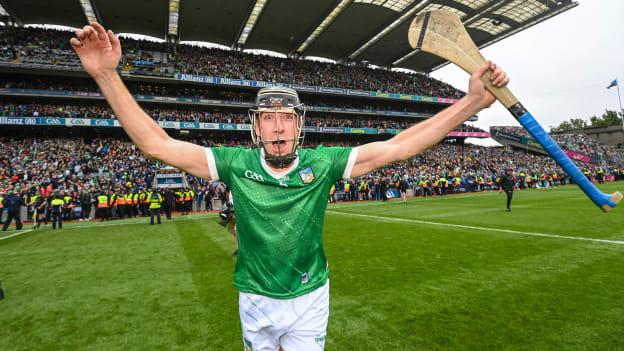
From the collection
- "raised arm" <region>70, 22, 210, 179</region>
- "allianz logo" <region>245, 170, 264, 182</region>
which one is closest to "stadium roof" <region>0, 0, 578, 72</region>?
"allianz logo" <region>245, 170, 264, 182</region>

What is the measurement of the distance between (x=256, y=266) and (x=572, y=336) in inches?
158

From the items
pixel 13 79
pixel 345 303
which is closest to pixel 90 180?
pixel 13 79

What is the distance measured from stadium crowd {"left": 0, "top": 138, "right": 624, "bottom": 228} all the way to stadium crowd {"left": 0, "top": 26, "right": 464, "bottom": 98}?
8834mm

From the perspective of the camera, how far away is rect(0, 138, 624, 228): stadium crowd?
68.2 ft

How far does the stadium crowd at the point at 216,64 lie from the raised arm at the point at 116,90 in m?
40.2

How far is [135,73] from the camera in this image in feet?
118

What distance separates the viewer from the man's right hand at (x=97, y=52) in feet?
5.24

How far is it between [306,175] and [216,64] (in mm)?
45686

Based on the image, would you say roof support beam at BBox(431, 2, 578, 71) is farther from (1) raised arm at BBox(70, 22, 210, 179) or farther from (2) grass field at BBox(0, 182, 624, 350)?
(1) raised arm at BBox(70, 22, 210, 179)

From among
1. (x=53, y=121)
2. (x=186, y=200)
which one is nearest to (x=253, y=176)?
(x=186, y=200)

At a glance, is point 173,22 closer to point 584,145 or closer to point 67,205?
point 67,205

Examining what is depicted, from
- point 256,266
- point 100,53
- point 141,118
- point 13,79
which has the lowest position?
point 256,266

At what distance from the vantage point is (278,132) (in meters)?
1.92

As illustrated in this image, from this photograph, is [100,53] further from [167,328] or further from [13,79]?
[13,79]
